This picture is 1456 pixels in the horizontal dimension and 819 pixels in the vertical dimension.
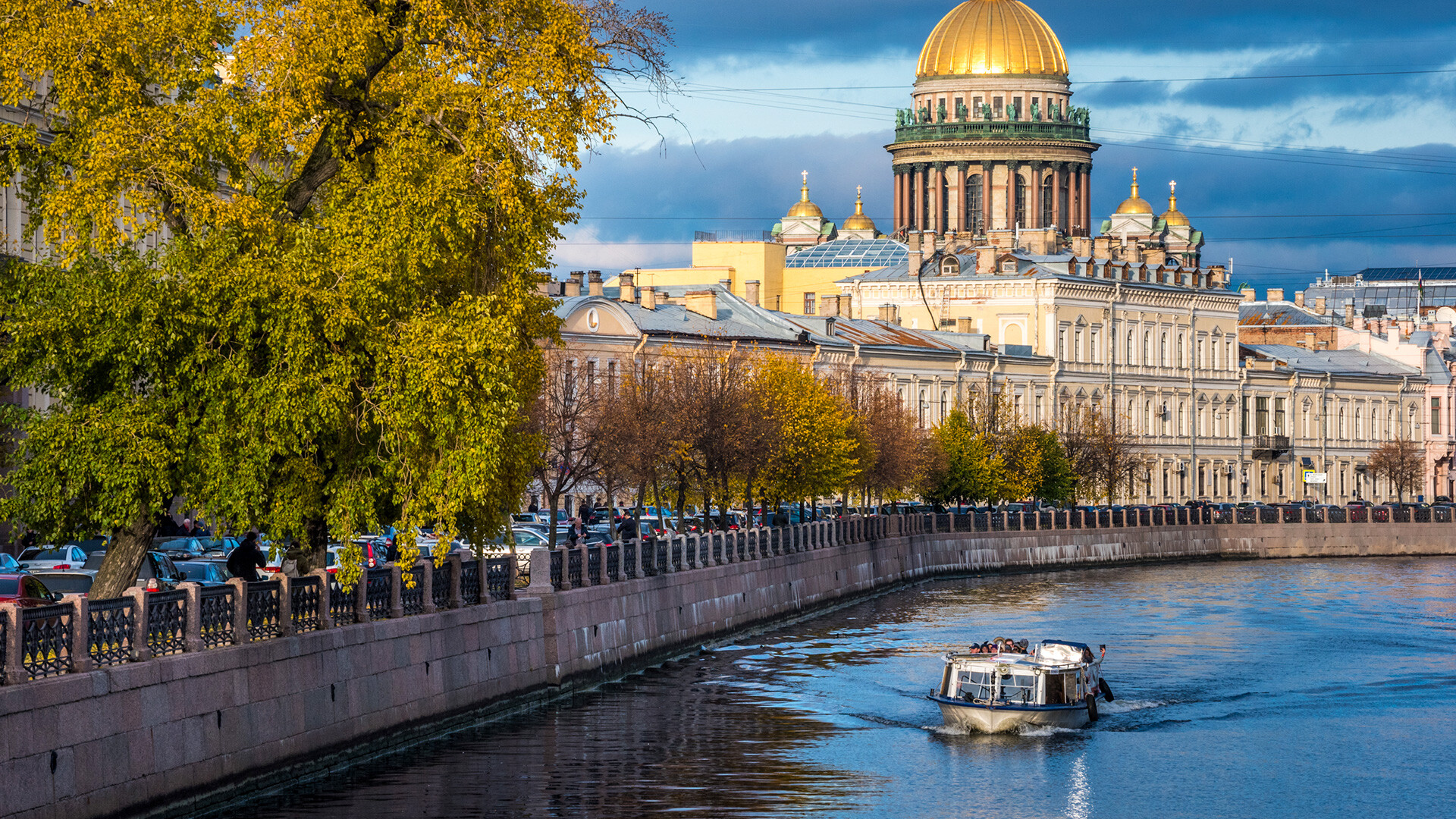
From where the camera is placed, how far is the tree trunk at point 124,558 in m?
25.8

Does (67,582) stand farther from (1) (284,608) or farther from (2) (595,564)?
(2) (595,564)

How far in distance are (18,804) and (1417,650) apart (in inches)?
1470

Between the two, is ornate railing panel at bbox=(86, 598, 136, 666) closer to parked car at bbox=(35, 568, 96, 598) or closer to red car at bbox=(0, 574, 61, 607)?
red car at bbox=(0, 574, 61, 607)

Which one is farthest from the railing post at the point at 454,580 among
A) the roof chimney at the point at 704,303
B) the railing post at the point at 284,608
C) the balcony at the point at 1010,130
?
the balcony at the point at 1010,130

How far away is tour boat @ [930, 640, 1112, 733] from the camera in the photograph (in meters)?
34.4

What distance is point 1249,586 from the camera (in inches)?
2842

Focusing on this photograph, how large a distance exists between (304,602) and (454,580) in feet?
16.6

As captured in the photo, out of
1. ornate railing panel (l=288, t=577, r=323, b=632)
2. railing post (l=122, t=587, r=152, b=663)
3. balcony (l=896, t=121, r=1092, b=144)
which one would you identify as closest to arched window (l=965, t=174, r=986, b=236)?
balcony (l=896, t=121, r=1092, b=144)

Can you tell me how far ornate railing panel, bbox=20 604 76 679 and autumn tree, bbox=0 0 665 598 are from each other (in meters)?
4.63

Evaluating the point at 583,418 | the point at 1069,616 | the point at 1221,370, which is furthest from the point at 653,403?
the point at 1221,370

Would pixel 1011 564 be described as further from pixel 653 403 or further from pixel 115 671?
pixel 115 671

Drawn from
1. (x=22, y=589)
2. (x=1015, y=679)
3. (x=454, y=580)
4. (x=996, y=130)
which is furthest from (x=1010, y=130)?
(x=22, y=589)

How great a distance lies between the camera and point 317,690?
25750 millimetres

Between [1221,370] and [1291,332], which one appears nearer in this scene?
[1221,370]
